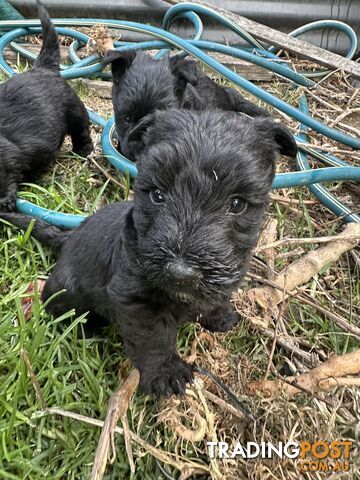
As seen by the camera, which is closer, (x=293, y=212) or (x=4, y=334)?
(x=4, y=334)

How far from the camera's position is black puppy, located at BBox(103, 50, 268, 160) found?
332cm

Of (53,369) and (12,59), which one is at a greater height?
(12,59)

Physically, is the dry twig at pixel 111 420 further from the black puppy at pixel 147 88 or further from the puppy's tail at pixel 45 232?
the black puppy at pixel 147 88

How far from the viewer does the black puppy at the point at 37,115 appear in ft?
11.2

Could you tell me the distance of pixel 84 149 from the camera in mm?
3836

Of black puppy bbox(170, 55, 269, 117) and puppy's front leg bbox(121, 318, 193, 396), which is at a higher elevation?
black puppy bbox(170, 55, 269, 117)

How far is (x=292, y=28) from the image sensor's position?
17.8 feet

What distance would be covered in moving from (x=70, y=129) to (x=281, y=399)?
287cm

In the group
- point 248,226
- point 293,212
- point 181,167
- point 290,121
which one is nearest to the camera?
point 181,167

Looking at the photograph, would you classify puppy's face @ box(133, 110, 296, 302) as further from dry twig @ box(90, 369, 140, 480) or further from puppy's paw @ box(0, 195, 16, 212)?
puppy's paw @ box(0, 195, 16, 212)

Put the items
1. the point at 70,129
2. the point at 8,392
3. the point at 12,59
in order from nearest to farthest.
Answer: the point at 8,392
the point at 70,129
the point at 12,59

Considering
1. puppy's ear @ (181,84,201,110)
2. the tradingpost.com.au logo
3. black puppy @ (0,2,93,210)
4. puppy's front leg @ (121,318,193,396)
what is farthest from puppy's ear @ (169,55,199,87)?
the tradingpost.com.au logo

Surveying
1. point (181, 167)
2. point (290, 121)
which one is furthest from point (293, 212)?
point (181, 167)

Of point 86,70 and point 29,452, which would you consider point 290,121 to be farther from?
point 29,452
